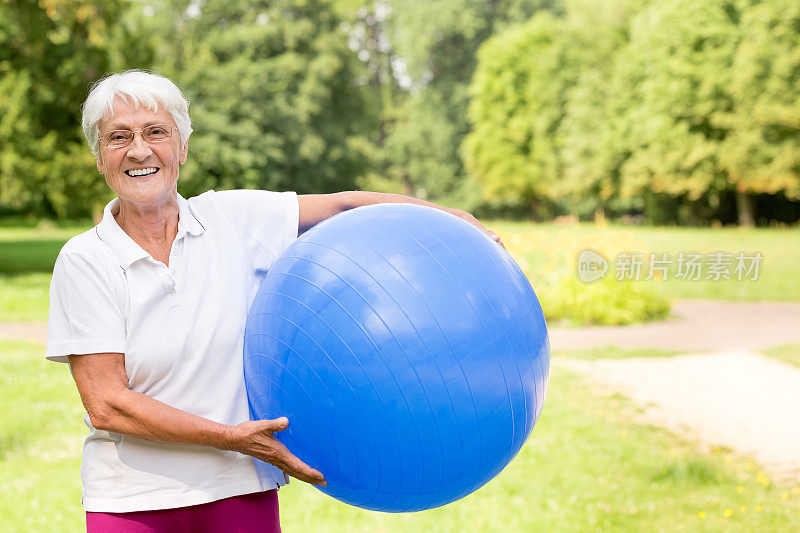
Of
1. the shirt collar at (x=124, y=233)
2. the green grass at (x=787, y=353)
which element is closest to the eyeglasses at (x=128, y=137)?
the shirt collar at (x=124, y=233)

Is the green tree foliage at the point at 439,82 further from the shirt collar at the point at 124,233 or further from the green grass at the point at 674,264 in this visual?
the shirt collar at the point at 124,233

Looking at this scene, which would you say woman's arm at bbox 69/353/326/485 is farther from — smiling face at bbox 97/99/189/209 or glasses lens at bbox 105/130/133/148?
glasses lens at bbox 105/130/133/148

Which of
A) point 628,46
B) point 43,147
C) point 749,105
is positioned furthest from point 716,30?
point 43,147

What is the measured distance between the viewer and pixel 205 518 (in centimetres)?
216

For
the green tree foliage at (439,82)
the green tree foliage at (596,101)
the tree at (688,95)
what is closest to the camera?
the tree at (688,95)

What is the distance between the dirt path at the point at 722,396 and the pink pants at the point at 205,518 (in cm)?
439

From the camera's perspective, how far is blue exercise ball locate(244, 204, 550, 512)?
6.56 ft

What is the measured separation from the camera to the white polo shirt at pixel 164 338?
1.99 m

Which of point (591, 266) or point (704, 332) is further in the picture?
point (591, 266)

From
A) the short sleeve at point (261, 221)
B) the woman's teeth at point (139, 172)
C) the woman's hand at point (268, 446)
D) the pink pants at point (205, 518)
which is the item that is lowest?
the pink pants at point (205, 518)

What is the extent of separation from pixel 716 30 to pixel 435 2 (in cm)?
1852

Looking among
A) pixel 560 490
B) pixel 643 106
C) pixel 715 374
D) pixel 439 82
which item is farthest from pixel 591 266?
pixel 439 82

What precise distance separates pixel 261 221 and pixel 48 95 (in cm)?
1697

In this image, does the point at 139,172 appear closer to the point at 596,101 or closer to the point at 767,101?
the point at 767,101
